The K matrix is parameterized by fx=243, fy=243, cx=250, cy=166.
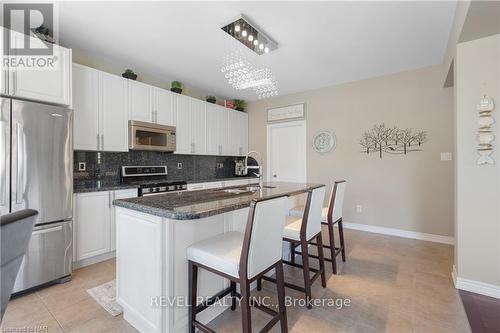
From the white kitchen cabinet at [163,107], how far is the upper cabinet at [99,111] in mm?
462

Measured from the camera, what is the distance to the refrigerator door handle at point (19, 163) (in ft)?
6.77

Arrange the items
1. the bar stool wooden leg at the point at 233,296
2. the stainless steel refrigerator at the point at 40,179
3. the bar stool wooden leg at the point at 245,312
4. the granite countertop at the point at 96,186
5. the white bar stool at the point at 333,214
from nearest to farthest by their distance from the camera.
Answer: the bar stool wooden leg at the point at 245,312 → the bar stool wooden leg at the point at 233,296 → the stainless steel refrigerator at the point at 40,179 → the white bar stool at the point at 333,214 → the granite countertop at the point at 96,186

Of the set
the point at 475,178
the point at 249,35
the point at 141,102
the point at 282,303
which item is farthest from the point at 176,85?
the point at 475,178

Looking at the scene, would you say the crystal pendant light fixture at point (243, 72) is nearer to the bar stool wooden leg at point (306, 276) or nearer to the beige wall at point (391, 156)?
the beige wall at point (391, 156)

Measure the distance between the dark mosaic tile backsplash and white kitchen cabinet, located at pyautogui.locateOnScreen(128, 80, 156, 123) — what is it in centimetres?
58

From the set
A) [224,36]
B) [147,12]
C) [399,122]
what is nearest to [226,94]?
[224,36]

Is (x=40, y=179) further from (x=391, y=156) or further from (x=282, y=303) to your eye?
(x=391, y=156)

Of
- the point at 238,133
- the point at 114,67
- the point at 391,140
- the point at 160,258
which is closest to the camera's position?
the point at 160,258

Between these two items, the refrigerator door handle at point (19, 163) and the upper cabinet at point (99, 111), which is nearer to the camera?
the refrigerator door handle at point (19, 163)

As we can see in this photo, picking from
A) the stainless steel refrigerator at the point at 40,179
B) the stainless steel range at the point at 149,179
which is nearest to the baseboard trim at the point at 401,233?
the stainless steel range at the point at 149,179

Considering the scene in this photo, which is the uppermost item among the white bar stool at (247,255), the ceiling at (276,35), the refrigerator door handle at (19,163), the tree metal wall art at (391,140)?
the ceiling at (276,35)

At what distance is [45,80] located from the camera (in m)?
2.30

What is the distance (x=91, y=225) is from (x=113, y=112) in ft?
4.65

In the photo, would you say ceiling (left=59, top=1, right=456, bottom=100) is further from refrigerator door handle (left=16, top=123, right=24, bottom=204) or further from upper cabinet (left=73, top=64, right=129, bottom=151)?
refrigerator door handle (left=16, top=123, right=24, bottom=204)
